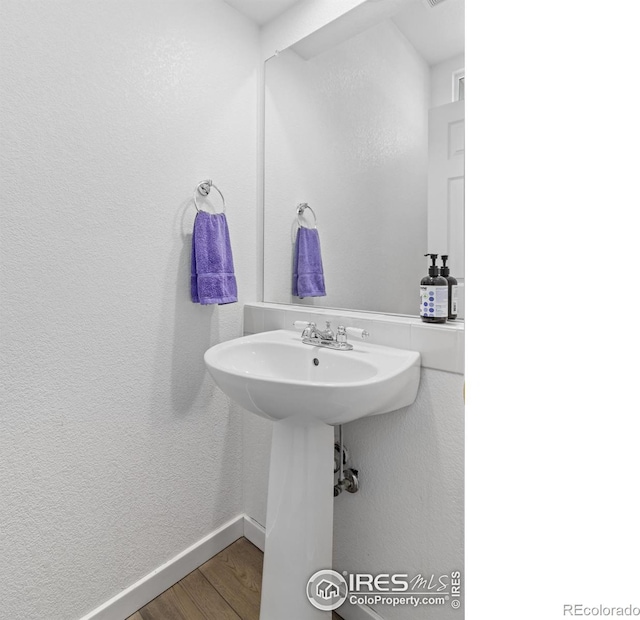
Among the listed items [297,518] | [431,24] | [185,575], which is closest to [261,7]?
[431,24]

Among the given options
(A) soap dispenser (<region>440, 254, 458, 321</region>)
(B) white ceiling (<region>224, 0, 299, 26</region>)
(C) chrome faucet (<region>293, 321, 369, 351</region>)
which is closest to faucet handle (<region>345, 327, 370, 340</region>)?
(C) chrome faucet (<region>293, 321, 369, 351</region>)

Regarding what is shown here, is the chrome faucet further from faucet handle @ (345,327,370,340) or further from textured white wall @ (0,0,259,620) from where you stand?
textured white wall @ (0,0,259,620)

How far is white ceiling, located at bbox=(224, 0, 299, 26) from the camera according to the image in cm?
143

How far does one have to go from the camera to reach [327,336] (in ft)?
3.93

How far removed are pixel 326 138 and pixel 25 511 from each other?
1.49 m

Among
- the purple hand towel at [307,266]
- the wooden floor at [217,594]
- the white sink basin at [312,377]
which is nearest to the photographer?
the white sink basin at [312,377]

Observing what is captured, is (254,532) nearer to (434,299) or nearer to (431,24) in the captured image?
(434,299)

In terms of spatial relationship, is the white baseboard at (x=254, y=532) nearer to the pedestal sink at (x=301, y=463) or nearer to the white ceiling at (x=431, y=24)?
the pedestal sink at (x=301, y=463)
